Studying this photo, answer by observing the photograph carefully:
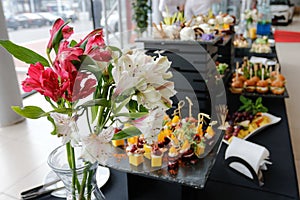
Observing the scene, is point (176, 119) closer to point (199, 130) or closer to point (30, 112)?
point (199, 130)

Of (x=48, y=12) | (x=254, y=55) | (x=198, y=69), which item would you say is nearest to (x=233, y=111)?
(x=198, y=69)

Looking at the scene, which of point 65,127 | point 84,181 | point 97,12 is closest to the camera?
point 65,127

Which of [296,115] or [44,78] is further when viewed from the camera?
[296,115]

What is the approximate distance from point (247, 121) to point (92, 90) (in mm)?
1270

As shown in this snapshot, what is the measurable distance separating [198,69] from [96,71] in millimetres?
991

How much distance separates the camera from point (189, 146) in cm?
104

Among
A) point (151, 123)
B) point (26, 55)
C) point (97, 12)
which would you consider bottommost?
point (97, 12)

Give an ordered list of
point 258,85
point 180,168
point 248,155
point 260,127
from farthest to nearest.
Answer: point 258,85 < point 260,127 < point 248,155 < point 180,168

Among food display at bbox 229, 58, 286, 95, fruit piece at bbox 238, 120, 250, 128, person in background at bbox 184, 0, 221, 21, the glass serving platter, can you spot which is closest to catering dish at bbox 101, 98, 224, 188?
the glass serving platter

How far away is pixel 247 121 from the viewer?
5.36ft

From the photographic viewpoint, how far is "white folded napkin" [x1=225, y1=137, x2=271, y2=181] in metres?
1.17

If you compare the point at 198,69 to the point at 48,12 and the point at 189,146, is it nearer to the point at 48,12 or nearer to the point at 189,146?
the point at 189,146

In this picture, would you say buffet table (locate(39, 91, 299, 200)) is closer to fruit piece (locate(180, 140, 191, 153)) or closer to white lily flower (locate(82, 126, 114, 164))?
fruit piece (locate(180, 140, 191, 153))

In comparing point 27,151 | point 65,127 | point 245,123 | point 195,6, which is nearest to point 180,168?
point 65,127
